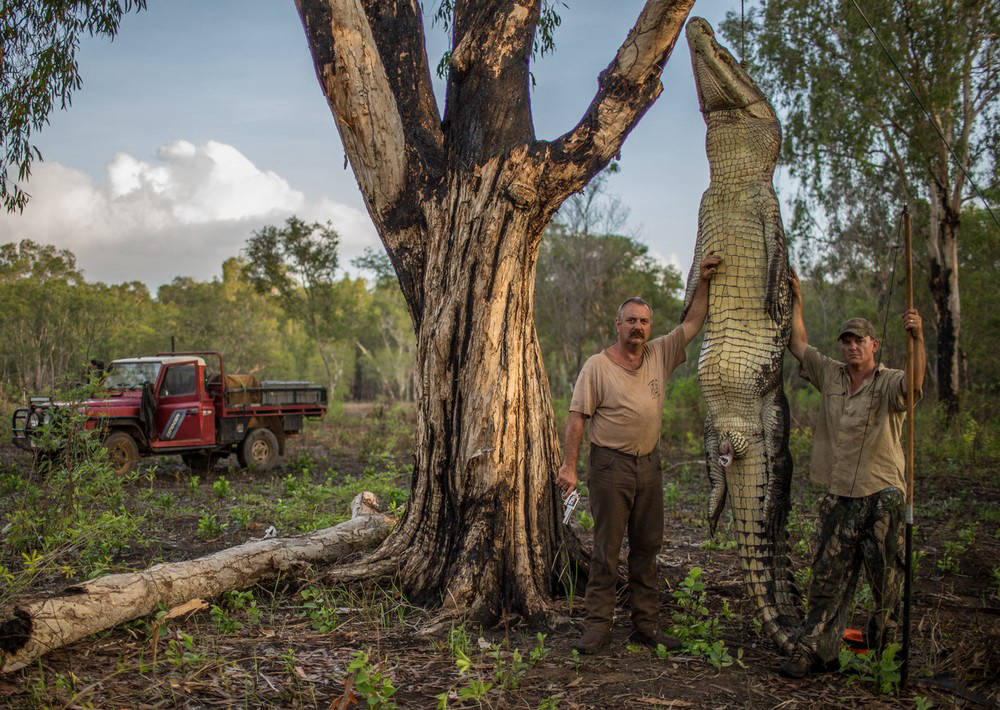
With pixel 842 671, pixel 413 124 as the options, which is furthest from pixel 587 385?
pixel 413 124

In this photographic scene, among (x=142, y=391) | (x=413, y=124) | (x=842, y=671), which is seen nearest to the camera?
(x=842, y=671)

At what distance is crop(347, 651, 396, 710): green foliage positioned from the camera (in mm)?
3574

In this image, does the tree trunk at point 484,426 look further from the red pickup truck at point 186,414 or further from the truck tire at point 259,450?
the truck tire at point 259,450

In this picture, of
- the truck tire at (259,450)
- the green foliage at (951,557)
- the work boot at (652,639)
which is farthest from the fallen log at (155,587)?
the truck tire at (259,450)

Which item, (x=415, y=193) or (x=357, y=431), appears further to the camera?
(x=357, y=431)

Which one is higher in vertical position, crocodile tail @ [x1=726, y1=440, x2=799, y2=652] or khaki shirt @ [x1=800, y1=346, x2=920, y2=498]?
khaki shirt @ [x1=800, y1=346, x2=920, y2=498]

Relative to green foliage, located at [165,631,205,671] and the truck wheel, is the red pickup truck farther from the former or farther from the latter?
green foliage, located at [165,631,205,671]

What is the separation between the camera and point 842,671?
4230 millimetres

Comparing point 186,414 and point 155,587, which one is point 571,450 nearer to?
point 155,587

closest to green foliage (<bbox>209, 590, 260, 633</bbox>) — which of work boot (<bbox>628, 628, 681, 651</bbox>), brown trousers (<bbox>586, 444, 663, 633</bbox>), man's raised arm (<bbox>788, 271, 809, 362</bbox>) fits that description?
brown trousers (<bbox>586, 444, 663, 633</bbox>)

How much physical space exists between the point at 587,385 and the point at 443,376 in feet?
3.95

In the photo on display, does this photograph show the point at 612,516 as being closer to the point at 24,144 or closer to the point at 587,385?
the point at 587,385

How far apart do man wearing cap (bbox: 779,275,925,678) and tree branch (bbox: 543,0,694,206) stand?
2016 mm

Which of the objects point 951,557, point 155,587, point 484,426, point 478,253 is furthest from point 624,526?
point 951,557
